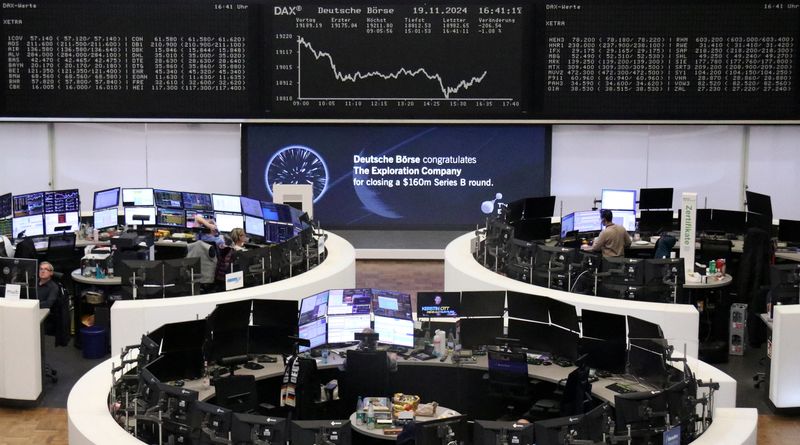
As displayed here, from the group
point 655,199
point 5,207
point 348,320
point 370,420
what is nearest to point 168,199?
point 5,207

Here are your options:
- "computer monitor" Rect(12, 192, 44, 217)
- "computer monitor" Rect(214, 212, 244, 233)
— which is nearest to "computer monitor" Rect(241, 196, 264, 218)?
"computer monitor" Rect(214, 212, 244, 233)

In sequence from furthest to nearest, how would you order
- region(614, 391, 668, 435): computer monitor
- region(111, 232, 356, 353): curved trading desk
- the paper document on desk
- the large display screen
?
the large display screen → the paper document on desk → region(111, 232, 356, 353): curved trading desk → region(614, 391, 668, 435): computer monitor

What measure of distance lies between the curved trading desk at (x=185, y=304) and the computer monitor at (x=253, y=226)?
6.35 feet

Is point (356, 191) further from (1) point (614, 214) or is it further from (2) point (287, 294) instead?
(2) point (287, 294)

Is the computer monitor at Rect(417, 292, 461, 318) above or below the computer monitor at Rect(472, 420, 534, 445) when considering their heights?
above

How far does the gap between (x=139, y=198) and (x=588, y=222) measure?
5.48m

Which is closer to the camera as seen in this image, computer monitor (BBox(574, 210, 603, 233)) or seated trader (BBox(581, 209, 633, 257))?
seated trader (BBox(581, 209, 633, 257))

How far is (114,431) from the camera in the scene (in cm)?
731

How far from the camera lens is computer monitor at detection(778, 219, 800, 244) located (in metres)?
13.1

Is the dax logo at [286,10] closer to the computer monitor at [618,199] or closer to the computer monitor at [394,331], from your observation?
the computer monitor at [618,199]

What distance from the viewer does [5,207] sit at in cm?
1312

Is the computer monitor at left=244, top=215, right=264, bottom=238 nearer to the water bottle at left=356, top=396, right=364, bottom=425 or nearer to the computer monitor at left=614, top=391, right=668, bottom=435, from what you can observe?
the water bottle at left=356, top=396, right=364, bottom=425

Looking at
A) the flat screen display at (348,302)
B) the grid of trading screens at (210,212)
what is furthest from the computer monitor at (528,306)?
the grid of trading screens at (210,212)

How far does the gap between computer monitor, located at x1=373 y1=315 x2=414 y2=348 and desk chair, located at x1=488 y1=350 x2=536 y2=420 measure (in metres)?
0.71
